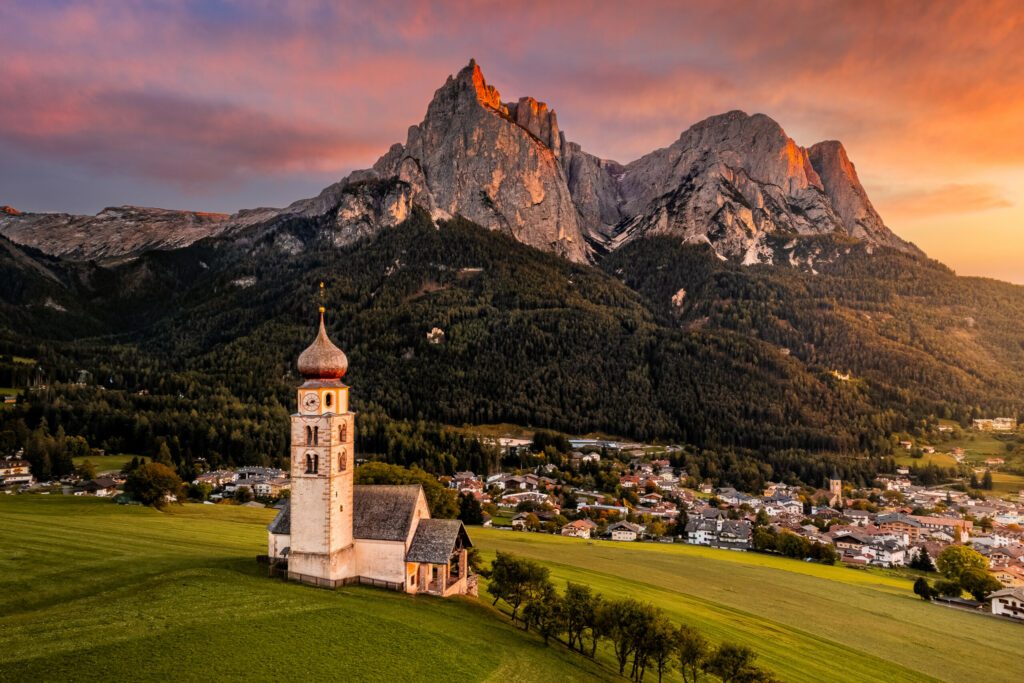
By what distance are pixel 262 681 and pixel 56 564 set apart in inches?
889

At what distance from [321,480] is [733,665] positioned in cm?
2771

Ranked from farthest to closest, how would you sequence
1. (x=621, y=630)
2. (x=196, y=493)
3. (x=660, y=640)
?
(x=196, y=493) < (x=621, y=630) < (x=660, y=640)

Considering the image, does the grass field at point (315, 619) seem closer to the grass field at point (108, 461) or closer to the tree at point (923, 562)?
the tree at point (923, 562)

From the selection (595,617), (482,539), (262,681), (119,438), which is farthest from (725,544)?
(119,438)

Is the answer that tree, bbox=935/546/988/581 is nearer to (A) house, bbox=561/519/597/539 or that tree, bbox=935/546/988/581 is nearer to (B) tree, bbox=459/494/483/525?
(A) house, bbox=561/519/597/539

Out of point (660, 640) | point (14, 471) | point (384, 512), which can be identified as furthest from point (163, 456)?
point (660, 640)

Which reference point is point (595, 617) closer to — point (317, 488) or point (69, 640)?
point (317, 488)

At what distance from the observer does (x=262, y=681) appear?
3325 cm

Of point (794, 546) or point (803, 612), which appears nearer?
point (803, 612)

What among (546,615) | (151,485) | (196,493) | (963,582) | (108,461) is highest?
(151,485)

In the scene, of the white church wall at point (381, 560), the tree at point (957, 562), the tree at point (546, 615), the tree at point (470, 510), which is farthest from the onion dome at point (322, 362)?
the tree at point (957, 562)

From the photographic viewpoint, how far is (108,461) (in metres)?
126

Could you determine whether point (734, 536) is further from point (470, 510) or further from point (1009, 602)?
point (470, 510)

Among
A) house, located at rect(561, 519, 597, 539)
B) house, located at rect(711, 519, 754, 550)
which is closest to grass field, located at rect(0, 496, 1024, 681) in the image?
house, located at rect(561, 519, 597, 539)
